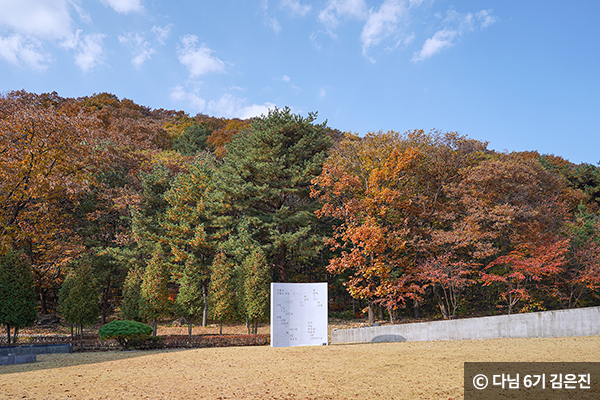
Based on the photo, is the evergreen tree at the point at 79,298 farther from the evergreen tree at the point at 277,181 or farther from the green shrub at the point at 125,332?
the evergreen tree at the point at 277,181

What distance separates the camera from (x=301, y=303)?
46.7ft

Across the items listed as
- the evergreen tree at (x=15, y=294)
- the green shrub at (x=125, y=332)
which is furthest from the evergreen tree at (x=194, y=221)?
the evergreen tree at (x=15, y=294)

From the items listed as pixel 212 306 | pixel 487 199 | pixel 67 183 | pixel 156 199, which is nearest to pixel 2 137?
pixel 67 183

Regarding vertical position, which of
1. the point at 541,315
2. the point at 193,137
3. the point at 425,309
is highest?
the point at 193,137

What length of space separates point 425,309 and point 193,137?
95.2 ft

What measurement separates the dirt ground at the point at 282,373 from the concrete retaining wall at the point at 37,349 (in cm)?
311

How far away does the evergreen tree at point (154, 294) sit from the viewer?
58.7 ft

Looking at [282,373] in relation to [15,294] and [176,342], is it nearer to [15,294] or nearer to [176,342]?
[176,342]

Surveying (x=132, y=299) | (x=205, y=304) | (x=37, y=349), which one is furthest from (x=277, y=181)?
(x=37, y=349)

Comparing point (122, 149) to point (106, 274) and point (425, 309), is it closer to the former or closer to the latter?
point (106, 274)

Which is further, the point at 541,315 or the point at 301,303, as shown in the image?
the point at 301,303

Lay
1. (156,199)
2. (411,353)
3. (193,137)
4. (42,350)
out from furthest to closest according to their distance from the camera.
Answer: (193,137) → (156,199) → (42,350) → (411,353)

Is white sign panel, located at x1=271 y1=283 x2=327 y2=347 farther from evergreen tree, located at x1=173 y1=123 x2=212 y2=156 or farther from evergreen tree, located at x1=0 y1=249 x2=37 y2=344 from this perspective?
evergreen tree, located at x1=173 y1=123 x2=212 y2=156

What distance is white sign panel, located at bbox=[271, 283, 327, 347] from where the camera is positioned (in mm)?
13758
